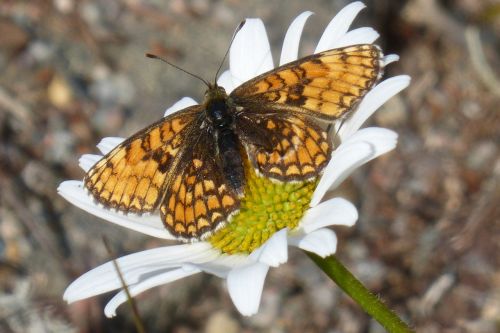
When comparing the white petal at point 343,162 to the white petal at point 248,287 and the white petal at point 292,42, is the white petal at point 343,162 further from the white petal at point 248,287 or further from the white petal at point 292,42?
the white petal at point 292,42

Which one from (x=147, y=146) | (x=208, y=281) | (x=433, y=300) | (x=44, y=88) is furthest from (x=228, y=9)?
(x=147, y=146)

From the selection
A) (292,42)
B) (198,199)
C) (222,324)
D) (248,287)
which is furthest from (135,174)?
(222,324)

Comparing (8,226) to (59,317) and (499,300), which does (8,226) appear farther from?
(499,300)

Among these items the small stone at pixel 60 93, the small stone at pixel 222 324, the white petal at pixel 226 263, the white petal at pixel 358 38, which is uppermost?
the white petal at pixel 358 38

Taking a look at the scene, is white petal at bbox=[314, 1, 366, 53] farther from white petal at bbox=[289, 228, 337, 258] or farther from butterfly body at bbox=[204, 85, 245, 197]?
A: white petal at bbox=[289, 228, 337, 258]

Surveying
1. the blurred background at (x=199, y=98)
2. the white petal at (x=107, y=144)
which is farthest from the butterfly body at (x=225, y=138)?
the blurred background at (x=199, y=98)

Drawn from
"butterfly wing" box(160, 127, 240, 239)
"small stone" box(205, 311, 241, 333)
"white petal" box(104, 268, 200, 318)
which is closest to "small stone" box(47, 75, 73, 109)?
"small stone" box(205, 311, 241, 333)

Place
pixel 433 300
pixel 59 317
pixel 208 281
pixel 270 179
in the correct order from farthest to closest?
1. pixel 208 281
2. pixel 433 300
3. pixel 59 317
4. pixel 270 179
